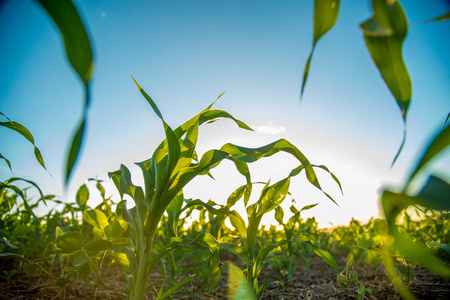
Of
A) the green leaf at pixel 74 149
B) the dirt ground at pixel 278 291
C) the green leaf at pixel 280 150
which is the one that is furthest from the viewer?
the dirt ground at pixel 278 291

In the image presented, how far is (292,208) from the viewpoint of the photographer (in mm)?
2002

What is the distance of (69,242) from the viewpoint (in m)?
A: 0.88

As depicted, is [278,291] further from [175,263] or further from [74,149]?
[74,149]

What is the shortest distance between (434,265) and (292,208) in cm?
148

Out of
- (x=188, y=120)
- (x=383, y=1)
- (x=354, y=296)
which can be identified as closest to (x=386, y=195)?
(x=383, y=1)

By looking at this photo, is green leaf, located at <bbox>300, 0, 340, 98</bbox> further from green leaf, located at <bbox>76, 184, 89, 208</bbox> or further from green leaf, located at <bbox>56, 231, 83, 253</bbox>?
green leaf, located at <bbox>76, 184, 89, 208</bbox>

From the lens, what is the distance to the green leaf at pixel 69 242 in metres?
0.87

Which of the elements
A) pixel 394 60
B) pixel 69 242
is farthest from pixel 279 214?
pixel 394 60

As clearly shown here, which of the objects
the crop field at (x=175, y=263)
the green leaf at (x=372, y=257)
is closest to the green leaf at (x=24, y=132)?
the crop field at (x=175, y=263)

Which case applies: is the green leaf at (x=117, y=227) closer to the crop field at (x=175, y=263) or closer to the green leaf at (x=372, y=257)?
the crop field at (x=175, y=263)

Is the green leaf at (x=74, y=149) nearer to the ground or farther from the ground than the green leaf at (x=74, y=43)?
nearer to the ground

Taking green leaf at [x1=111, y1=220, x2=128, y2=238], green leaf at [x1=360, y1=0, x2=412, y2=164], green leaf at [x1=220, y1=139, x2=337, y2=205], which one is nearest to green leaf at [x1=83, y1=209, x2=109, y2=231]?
green leaf at [x1=111, y1=220, x2=128, y2=238]

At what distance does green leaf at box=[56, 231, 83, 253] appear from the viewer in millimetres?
867

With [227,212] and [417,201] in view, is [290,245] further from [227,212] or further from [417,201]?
[417,201]
